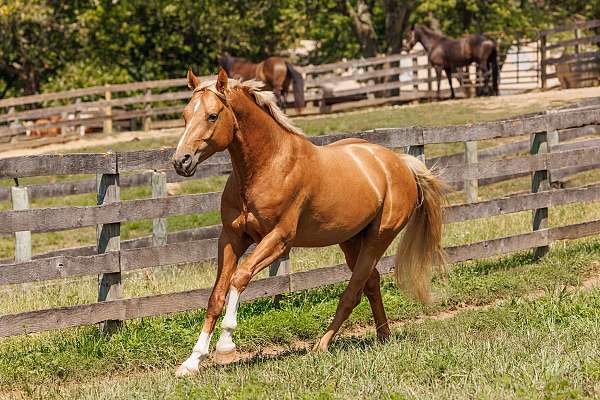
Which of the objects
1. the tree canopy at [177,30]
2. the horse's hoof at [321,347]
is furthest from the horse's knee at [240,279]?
the tree canopy at [177,30]

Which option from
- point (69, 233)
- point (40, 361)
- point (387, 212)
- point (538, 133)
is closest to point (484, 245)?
point (538, 133)

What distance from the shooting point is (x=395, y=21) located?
35438 millimetres

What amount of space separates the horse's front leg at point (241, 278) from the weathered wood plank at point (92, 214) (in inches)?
73.8

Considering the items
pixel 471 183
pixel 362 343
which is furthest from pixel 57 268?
pixel 471 183

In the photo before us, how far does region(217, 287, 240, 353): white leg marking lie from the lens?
258 inches

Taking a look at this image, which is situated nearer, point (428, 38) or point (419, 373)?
point (419, 373)

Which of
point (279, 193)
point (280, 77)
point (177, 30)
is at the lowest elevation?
point (280, 77)

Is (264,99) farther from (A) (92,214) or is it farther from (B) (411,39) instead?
(B) (411,39)

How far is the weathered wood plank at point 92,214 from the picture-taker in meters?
7.75

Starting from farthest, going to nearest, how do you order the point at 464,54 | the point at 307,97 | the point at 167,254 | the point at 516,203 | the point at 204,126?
the point at 307,97
the point at 464,54
the point at 516,203
the point at 167,254
the point at 204,126

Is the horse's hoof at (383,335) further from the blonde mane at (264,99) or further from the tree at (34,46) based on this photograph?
the tree at (34,46)

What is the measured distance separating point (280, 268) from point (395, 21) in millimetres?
27105

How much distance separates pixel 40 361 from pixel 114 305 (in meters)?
0.79

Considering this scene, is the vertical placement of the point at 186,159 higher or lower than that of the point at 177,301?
higher
